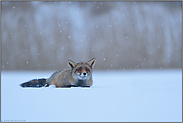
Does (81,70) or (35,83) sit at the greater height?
(81,70)

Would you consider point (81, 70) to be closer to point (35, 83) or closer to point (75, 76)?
point (75, 76)

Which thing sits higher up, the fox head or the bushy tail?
the fox head

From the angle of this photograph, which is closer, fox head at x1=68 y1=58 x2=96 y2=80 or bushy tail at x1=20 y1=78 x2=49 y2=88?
fox head at x1=68 y1=58 x2=96 y2=80

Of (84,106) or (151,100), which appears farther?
(151,100)

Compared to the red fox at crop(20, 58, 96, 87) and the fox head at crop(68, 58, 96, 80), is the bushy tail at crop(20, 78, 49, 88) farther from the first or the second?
the fox head at crop(68, 58, 96, 80)

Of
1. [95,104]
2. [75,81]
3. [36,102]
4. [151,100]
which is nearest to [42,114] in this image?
[36,102]

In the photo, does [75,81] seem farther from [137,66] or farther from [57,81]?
[137,66]

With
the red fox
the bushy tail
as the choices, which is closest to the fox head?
the red fox

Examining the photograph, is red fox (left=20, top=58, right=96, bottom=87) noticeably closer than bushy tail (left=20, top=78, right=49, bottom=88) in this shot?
Yes

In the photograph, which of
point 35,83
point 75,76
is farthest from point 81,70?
point 35,83

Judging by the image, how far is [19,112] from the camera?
240 centimetres

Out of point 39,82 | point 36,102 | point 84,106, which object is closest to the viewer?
point 84,106

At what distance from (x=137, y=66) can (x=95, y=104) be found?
35.7ft

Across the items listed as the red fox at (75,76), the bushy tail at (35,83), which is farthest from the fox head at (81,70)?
the bushy tail at (35,83)
